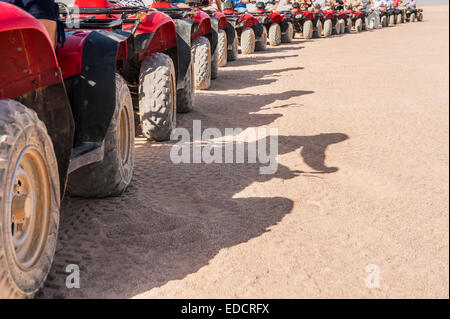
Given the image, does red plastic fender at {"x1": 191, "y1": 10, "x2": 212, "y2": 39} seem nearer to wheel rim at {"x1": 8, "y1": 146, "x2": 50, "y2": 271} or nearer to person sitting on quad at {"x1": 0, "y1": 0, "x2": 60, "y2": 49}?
person sitting on quad at {"x1": 0, "y1": 0, "x2": 60, "y2": 49}

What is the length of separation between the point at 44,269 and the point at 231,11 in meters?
11.3

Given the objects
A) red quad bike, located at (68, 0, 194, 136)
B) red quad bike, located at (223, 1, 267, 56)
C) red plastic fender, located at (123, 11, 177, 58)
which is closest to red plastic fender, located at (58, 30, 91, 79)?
red quad bike, located at (68, 0, 194, 136)

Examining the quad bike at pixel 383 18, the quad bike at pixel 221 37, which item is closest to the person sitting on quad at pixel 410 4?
the quad bike at pixel 383 18

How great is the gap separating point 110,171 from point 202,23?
5.06m

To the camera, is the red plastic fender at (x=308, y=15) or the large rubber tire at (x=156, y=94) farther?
the red plastic fender at (x=308, y=15)

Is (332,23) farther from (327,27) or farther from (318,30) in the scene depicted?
(318,30)

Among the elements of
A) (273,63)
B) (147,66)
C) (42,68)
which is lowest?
(273,63)

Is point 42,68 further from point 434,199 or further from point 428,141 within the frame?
point 428,141

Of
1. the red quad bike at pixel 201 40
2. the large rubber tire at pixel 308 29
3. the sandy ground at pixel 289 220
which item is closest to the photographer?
the sandy ground at pixel 289 220

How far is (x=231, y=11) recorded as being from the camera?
12.8 m

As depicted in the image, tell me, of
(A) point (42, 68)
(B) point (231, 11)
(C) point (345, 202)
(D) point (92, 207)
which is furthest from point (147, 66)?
(B) point (231, 11)

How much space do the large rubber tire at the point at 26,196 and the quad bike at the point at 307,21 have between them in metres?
17.0

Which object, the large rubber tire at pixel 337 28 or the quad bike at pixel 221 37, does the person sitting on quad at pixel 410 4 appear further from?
the quad bike at pixel 221 37

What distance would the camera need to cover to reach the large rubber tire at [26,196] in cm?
177
